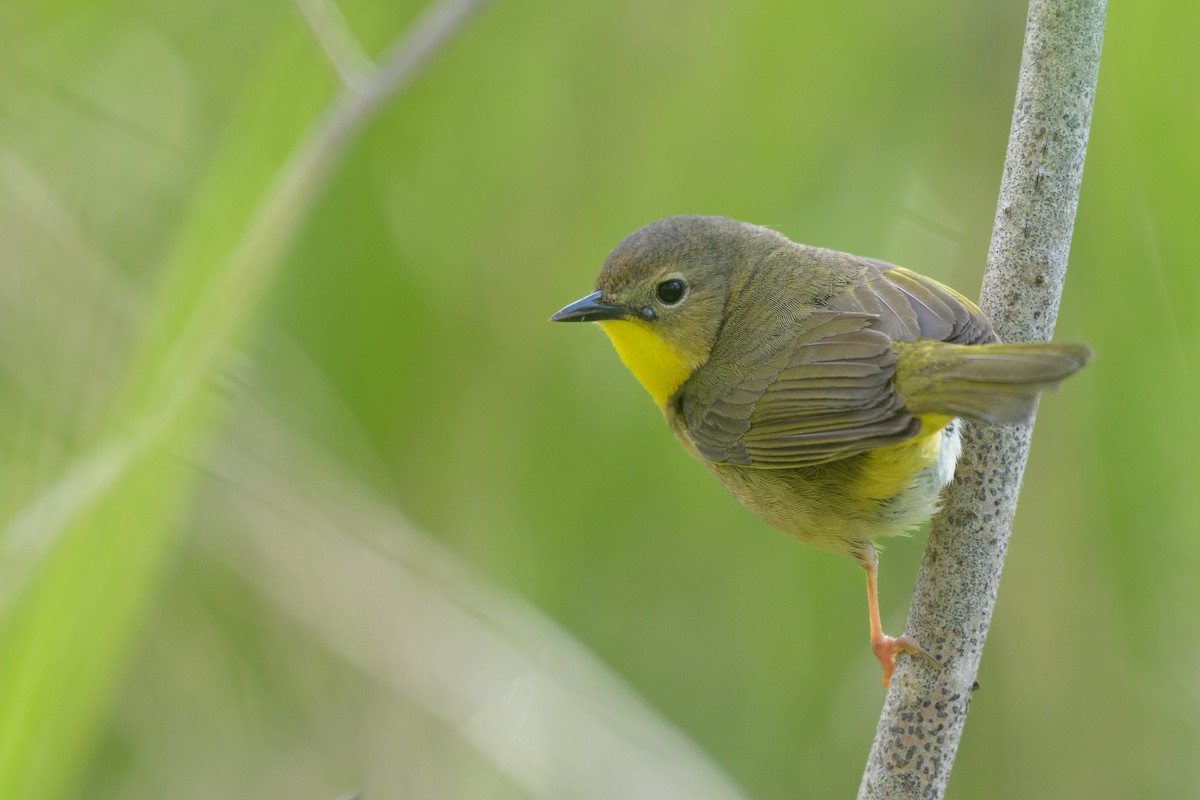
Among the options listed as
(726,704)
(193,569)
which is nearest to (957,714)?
(726,704)

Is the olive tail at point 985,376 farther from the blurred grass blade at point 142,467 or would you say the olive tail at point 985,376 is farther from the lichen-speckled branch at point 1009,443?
the blurred grass blade at point 142,467

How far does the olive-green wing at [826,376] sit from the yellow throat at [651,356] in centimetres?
5

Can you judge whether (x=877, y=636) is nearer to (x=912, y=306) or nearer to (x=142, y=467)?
(x=912, y=306)

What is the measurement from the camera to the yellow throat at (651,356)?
293 centimetres

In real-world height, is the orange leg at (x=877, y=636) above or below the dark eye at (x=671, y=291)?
below

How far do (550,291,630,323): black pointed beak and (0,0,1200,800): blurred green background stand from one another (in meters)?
0.30

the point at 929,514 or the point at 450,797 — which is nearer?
the point at 929,514

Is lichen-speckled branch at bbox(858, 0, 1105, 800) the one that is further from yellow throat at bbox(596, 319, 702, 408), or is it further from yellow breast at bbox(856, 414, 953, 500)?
yellow throat at bbox(596, 319, 702, 408)

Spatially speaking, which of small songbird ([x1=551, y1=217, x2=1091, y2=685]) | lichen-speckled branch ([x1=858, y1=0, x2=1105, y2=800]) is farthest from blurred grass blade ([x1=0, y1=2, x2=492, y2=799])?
lichen-speckled branch ([x1=858, y1=0, x2=1105, y2=800])

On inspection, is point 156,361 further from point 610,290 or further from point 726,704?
point 726,704

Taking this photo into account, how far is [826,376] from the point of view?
96.6 inches

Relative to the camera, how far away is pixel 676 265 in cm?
293

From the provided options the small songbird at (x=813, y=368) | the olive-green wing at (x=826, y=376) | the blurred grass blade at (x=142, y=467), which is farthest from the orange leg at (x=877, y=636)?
the blurred grass blade at (x=142, y=467)

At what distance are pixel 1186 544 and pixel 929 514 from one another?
649 mm
